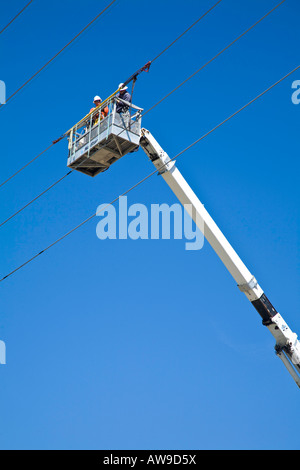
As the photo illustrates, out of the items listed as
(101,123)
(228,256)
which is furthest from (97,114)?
(228,256)

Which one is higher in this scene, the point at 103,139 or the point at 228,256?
the point at 103,139

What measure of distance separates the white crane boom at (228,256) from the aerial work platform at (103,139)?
2.31 m

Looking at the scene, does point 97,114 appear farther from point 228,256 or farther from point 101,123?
point 228,256

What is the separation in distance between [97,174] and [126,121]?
2.07 m

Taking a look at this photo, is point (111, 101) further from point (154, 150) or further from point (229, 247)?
point (229, 247)

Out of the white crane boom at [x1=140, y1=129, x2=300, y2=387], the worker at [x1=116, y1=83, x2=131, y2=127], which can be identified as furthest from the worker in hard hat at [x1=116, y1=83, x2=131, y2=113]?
the white crane boom at [x1=140, y1=129, x2=300, y2=387]

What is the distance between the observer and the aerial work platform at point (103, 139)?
18.0m

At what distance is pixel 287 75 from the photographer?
44.5ft

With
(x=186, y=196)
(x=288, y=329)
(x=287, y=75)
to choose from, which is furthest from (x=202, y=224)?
(x=287, y=75)

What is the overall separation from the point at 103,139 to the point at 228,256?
602cm

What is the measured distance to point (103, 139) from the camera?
1792 cm

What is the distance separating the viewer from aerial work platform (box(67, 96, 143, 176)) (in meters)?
18.0

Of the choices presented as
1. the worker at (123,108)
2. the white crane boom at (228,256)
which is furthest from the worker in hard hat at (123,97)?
the white crane boom at (228,256)

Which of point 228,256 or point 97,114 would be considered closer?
point 97,114
